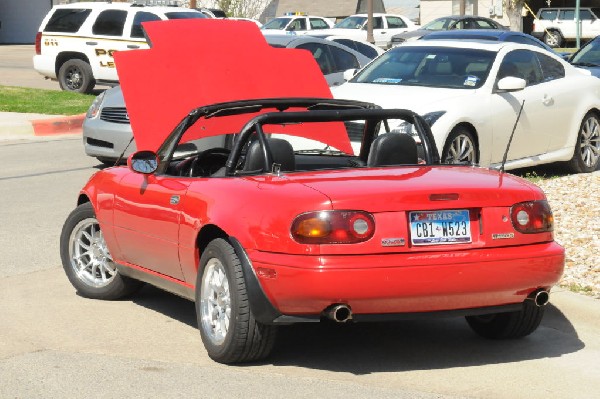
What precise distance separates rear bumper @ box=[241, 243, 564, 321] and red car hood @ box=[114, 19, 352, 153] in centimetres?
185

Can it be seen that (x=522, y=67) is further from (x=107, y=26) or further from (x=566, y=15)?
(x=566, y=15)

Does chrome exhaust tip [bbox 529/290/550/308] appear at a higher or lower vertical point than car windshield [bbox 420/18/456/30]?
higher

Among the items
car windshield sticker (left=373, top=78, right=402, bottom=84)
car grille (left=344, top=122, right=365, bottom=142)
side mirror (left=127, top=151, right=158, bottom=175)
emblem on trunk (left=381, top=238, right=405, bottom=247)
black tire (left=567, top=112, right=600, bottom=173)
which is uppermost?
side mirror (left=127, top=151, right=158, bottom=175)

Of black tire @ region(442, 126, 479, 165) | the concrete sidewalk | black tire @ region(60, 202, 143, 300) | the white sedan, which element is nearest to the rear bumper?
black tire @ region(60, 202, 143, 300)

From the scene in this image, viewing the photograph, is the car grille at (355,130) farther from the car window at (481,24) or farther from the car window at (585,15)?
the car window at (585,15)

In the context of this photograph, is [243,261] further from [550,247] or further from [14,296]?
[14,296]

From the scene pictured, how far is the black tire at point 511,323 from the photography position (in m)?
7.21

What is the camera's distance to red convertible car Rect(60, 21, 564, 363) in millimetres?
6289

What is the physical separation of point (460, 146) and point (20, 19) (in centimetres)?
4942

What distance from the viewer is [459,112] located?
13094 millimetres

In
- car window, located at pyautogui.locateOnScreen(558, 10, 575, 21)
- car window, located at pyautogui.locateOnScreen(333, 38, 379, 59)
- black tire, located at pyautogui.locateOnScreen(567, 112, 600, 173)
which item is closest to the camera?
black tire, located at pyautogui.locateOnScreen(567, 112, 600, 173)

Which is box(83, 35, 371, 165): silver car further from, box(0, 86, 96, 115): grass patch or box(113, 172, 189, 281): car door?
box(113, 172, 189, 281): car door

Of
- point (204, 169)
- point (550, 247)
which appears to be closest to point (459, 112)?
point (204, 169)

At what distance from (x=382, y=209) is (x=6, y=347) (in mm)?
2263
